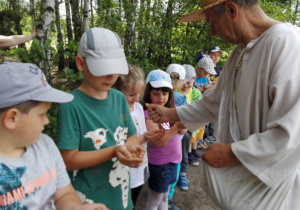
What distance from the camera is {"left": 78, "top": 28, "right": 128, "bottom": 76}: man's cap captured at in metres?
1.53

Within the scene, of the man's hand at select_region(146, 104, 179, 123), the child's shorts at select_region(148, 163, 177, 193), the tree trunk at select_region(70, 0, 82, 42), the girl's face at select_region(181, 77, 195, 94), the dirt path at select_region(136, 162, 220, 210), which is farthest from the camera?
the tree trunk at select_region(70, 0, 82, 42)

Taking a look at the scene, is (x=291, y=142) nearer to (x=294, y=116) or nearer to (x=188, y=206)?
(x=294, y=116)

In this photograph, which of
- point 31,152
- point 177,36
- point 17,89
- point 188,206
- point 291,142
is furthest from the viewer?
point 177,36

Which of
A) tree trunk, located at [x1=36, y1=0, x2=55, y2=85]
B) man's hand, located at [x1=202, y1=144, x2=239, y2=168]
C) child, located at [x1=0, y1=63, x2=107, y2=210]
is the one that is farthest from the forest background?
man's hand, located at [x1=202, y1=144, x2=239, y2=168]

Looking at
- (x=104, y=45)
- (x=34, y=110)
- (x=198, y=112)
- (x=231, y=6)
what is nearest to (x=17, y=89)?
(x=34, y=110)

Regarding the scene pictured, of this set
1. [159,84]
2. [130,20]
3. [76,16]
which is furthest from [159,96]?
[76,16]

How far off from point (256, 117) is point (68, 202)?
1278 millimetres

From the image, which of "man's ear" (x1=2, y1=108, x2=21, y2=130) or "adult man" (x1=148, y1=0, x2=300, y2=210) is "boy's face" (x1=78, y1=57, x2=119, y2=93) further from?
"adult man" (x1=148, y1=0, x2=300, y2=210)

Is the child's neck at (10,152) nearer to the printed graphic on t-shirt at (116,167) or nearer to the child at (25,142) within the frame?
the child at (25,142)

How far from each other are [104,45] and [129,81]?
0.76 metres

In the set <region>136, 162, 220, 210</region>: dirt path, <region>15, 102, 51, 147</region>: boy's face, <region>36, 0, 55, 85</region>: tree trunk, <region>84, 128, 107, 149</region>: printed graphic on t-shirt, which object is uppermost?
<region>36, 0, 55, 85</region>: tree trunk

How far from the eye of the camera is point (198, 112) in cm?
230

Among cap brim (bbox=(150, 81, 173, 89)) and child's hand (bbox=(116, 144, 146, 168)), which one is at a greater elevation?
cap brim (bbox=(150, 81, 173, 89))

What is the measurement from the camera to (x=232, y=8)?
1.60 meters
